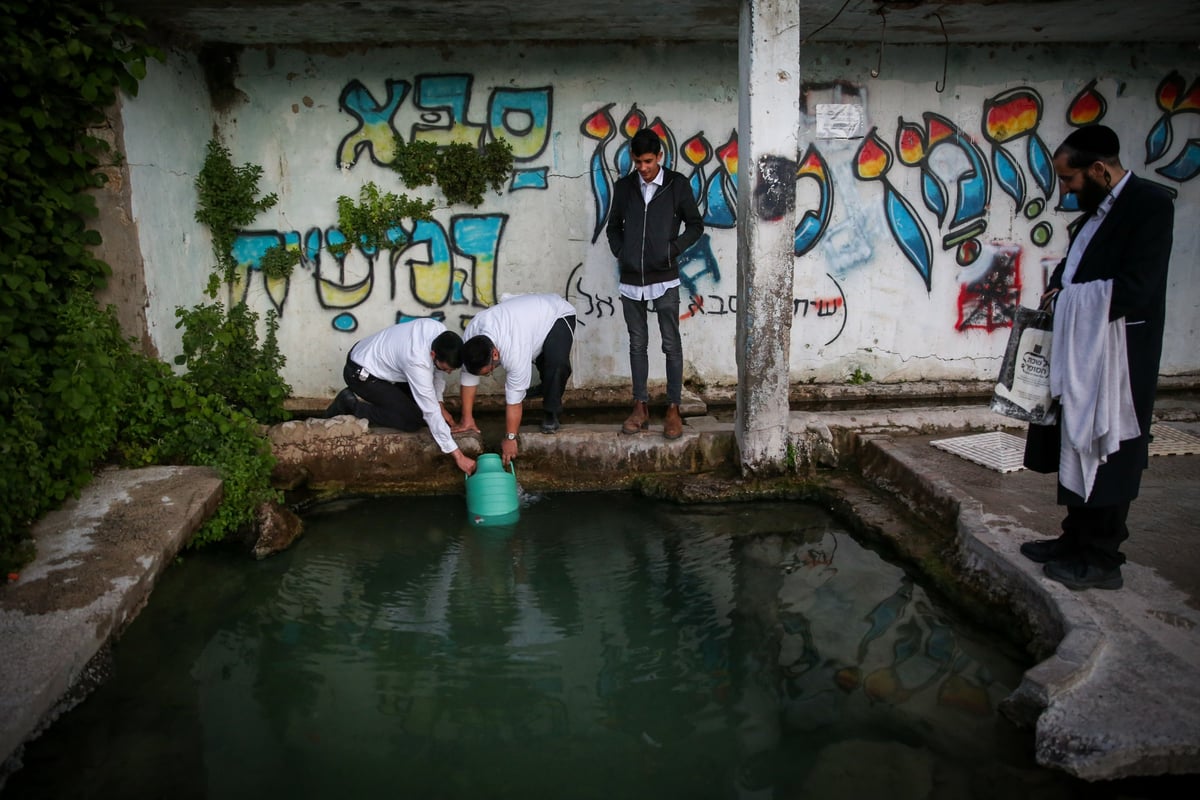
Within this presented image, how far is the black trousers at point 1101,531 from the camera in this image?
11.8 ft

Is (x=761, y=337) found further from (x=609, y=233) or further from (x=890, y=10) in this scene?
(x=890, y=10)

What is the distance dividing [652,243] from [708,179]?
74.5 inches

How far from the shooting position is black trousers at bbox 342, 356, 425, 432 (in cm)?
610

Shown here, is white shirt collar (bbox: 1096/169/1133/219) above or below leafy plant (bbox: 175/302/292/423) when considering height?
above

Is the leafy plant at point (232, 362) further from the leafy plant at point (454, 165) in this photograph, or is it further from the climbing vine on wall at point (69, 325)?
the leafy plant at point (454, 165)

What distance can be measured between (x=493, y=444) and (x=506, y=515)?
736 millimetres

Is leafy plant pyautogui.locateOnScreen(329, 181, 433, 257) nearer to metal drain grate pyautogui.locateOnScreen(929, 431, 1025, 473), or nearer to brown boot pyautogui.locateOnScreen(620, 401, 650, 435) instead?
brown boot pyautogui.locateOnScreen(620, 401, 650, 435)

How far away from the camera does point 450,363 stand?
5.50 metres

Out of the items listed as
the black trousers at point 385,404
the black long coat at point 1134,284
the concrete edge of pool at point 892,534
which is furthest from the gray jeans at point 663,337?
the black long coat at point 1134,284

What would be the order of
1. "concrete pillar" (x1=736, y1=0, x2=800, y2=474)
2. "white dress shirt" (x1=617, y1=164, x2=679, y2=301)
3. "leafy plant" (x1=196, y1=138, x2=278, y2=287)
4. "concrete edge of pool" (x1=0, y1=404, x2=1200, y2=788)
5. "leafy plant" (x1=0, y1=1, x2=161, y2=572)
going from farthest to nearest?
"leafy plant" (x1=196, y1=138, x2=278, y2=287), "white dress shirt" (x1=617, y1=164, x2=679, y2=301), "concrete pillar" (x1=736, y1=0, x2=800, y2=474), "leafy plant" (x1=0, y1=1, x2=161, y2=572), "concrete edge of pool" (x1=0, y1=404, x2=1200, y2=788)

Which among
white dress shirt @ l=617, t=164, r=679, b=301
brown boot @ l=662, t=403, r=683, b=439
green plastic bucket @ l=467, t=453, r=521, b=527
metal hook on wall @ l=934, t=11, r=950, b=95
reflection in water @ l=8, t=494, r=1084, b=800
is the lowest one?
reflection in water @ l=8, t=494, r=1084, b=800

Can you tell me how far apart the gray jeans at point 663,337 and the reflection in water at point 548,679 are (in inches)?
47.4

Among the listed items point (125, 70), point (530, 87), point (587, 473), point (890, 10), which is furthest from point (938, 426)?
point (125, 70)

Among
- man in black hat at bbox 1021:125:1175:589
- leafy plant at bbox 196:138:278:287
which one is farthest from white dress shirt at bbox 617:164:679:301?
leafy plant at bbox 196:138:278:287
